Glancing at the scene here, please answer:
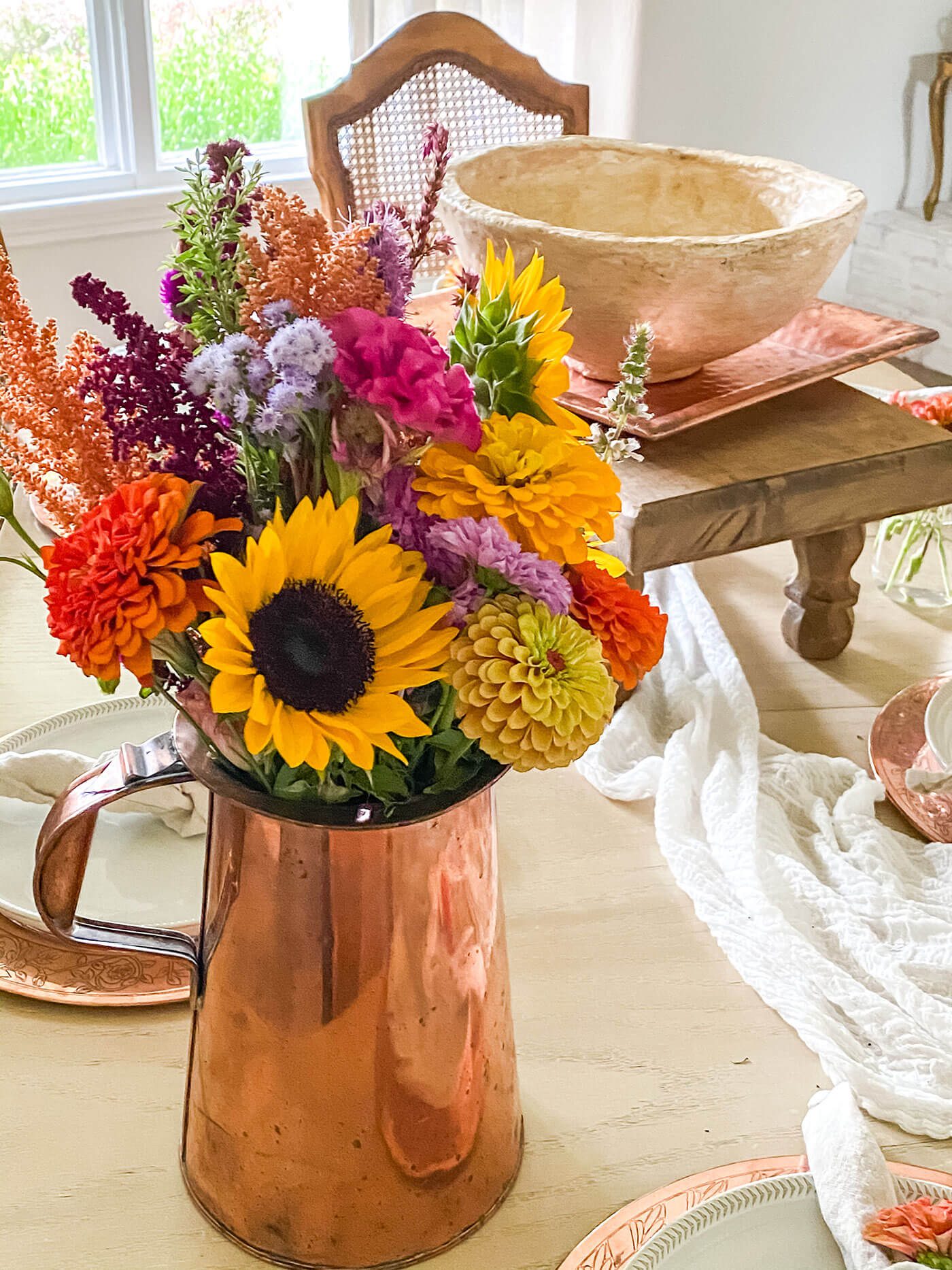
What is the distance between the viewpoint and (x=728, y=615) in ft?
3.83

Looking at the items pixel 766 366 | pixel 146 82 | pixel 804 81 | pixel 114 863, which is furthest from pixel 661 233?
pixel 804 81

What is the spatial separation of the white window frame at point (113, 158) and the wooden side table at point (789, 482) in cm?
197

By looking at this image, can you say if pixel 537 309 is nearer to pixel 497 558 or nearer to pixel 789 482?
pixel 497 558

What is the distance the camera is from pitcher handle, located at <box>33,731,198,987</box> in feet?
1.64

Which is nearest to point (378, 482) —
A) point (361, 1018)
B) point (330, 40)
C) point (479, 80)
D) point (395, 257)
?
point (395, 257)

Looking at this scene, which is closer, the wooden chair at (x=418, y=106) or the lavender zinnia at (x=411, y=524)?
the lavender zinnia at (x=411, y=524)

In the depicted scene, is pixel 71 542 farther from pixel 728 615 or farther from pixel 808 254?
pixel 728 615

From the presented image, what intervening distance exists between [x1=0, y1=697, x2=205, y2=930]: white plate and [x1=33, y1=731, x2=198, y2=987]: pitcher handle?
0.61 feet

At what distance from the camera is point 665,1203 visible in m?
0.57

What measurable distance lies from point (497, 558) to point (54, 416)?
0.16 m

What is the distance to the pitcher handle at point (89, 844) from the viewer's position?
50cm

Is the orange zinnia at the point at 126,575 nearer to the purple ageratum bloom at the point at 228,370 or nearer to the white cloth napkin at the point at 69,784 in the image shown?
the purple ageratum bloom at the point at 228,370

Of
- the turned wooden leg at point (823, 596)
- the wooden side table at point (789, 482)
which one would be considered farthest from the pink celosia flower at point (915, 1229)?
the turned wooden leg at point (823, 596)

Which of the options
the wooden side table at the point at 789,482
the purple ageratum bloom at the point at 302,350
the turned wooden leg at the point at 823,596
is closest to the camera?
the purple ageratum bloom at the point at 302,350
